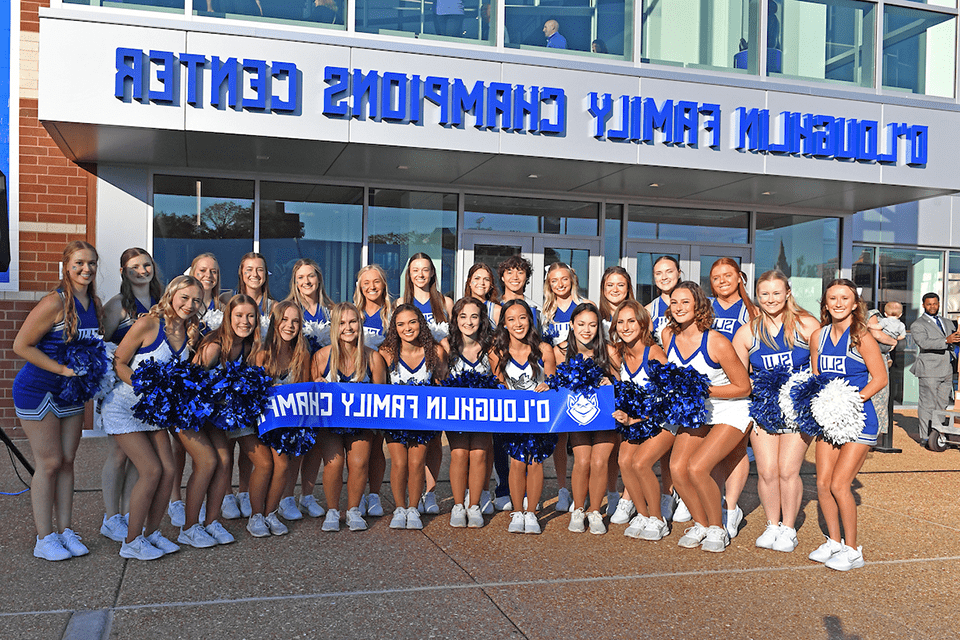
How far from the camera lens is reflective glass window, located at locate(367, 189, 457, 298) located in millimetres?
10648

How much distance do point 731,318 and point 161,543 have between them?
13.4 ft

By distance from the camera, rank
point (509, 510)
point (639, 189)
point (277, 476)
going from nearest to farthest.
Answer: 1. point (277, 476)
2. point (509, 510)
3. point (639, 189)

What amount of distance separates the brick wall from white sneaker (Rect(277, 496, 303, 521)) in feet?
17.6

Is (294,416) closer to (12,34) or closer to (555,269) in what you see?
(555,269)

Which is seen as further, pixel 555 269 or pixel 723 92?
pixel 723 92

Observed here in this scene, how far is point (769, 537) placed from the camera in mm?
5141

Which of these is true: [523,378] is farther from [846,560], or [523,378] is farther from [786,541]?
[846,560]

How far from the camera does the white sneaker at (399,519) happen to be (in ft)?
17.5

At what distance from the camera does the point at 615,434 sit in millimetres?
5457

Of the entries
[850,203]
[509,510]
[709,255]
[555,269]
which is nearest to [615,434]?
[509,510]

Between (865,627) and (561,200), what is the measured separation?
27.0ft

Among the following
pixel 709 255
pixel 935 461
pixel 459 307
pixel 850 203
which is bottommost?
pixel 935 461

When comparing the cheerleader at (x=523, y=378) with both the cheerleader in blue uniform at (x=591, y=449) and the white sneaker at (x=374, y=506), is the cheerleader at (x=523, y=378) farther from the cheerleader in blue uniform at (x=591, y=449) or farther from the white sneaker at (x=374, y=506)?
the white sneaker at (x=374, y=506)

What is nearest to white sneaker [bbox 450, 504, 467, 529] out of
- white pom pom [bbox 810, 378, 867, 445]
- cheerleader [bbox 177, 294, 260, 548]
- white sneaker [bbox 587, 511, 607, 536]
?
white sneaker [bbox 587, 511, 607, 536]
